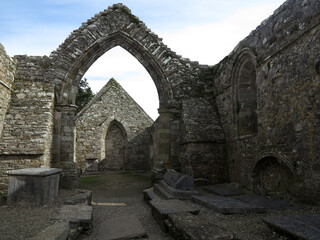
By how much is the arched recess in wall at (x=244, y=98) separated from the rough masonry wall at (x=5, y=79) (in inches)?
248

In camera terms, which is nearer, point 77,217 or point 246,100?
point 77,217

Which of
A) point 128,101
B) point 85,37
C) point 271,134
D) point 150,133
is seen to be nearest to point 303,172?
point 271,134

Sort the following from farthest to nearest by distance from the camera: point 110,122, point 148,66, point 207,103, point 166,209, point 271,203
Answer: point 110,122 < point 148,66 < point 207,103 < point 271,203 < point 166,209

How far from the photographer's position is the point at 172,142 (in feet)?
25.9

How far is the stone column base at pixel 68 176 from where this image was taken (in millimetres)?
6820

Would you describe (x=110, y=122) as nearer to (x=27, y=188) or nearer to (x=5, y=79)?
(x=5, y=79)

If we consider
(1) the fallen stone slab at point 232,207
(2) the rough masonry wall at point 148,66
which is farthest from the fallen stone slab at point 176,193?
(2) the rough masonry wall at point 148,66

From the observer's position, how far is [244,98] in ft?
22.3

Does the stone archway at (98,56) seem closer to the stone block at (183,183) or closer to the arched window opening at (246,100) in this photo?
the stone block at (183,183)

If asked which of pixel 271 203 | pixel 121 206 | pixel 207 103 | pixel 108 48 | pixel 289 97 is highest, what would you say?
pixel 108 48

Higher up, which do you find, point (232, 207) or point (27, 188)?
point (27, 188)

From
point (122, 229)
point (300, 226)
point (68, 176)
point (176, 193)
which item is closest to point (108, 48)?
point (68, 176)

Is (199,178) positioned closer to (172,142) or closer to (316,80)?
(172,142)

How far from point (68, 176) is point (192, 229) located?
199 inches
